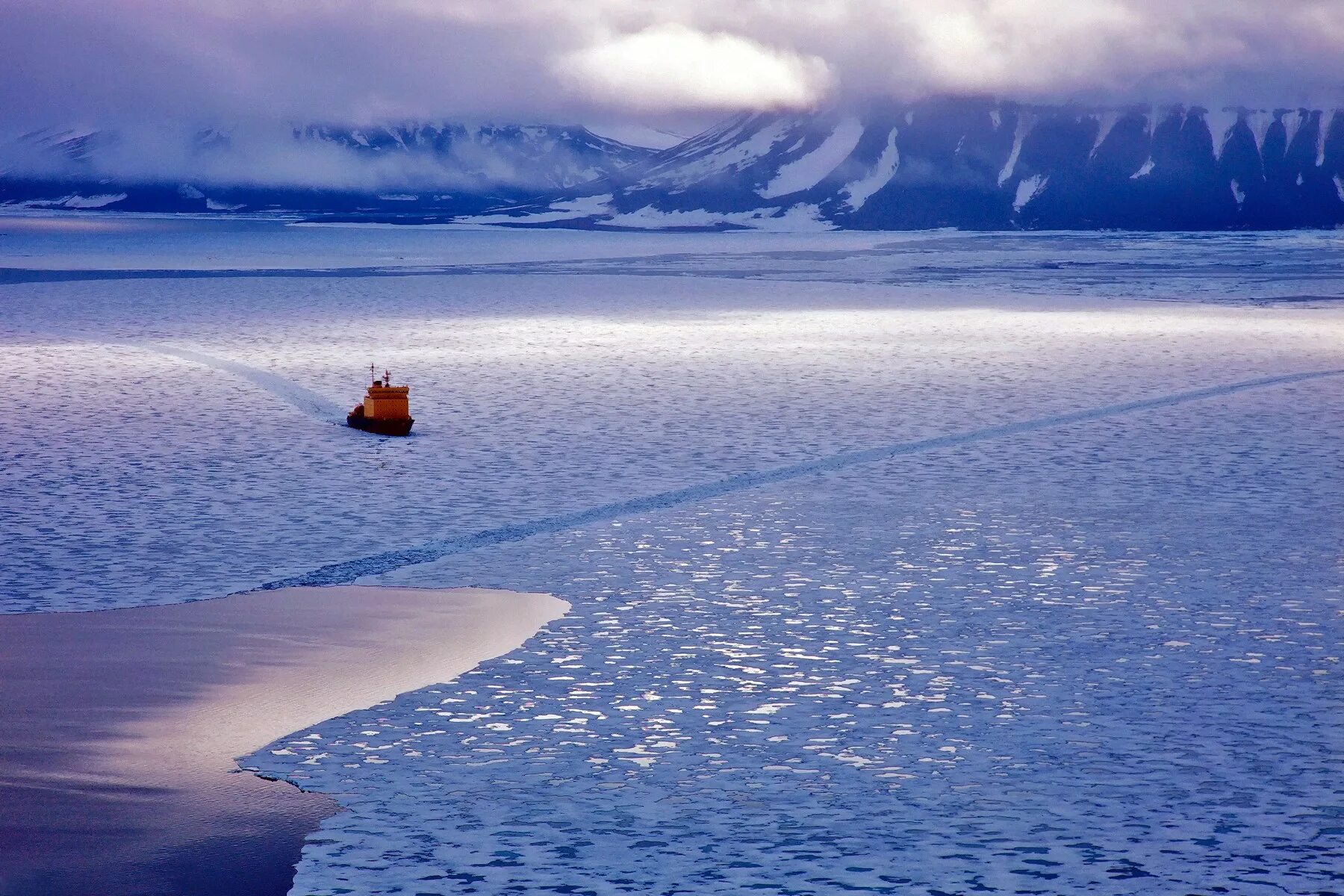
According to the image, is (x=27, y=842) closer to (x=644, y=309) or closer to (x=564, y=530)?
(x=564, y=530)

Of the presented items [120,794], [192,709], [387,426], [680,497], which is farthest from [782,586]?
[387,426]

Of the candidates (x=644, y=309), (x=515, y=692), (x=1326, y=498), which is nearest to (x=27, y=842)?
(x=515, y=692)

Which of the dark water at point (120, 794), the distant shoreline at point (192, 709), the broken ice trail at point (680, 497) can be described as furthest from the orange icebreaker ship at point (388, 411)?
the dark water at point (120, 794)

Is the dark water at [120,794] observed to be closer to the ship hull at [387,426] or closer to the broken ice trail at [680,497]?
the broken ice trail at [680,497]

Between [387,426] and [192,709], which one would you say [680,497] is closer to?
[387,426]

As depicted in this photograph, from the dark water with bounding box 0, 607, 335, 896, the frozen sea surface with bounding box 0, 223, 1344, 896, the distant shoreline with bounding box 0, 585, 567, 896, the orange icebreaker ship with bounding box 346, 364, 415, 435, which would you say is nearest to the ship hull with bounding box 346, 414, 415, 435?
the orange icebreaker ship with bounding box 346, 364, 415, 435

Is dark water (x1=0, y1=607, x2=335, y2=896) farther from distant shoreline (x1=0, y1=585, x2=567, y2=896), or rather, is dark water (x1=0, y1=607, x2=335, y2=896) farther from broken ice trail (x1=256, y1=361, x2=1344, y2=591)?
broken ice trail (x1=256, y1=361, x2=1344, y2=591)
